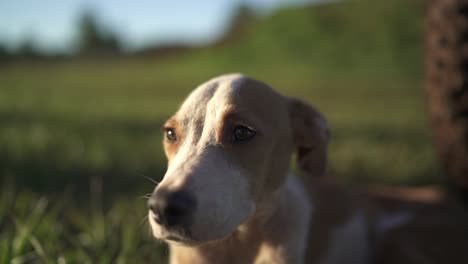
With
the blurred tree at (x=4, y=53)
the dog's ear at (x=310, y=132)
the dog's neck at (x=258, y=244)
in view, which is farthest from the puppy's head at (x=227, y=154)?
the blurred tree at (x=4, y=53)

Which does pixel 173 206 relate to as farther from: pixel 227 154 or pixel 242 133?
pixel 242 133

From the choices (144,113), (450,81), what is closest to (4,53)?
(144,113)

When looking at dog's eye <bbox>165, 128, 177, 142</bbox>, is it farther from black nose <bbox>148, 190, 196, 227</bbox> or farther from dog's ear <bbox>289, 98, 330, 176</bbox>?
dog's ear <bbox>289, 98, 330, 176</bbox>

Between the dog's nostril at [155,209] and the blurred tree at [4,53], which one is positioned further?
the blurred tree at [4,53]

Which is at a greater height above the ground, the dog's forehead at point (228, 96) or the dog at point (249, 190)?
the dog's forehead at point (228, 96)

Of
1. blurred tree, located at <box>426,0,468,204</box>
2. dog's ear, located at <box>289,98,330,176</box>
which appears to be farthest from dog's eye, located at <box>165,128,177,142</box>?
blurred tree, located at <box>426,0,468,204</box>

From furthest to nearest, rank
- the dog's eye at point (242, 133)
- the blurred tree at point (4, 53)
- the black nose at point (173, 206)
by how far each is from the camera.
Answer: the blurred tree at point (4, 53), the dog's eye at point (242, 133), the black nose at point (173, 206)

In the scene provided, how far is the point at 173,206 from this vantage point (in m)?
1.87

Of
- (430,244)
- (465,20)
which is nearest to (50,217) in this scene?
(430,244)

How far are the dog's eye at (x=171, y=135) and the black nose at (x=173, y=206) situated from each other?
54 cm

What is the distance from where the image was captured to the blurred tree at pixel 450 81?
3896mm

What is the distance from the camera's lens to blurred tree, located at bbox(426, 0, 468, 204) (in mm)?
3896

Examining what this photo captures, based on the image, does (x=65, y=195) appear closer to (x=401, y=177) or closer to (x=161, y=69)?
(x=401, y=177)

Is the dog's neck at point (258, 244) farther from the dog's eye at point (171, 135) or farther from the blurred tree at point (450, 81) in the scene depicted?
the blurred tree at point (450, 81)
